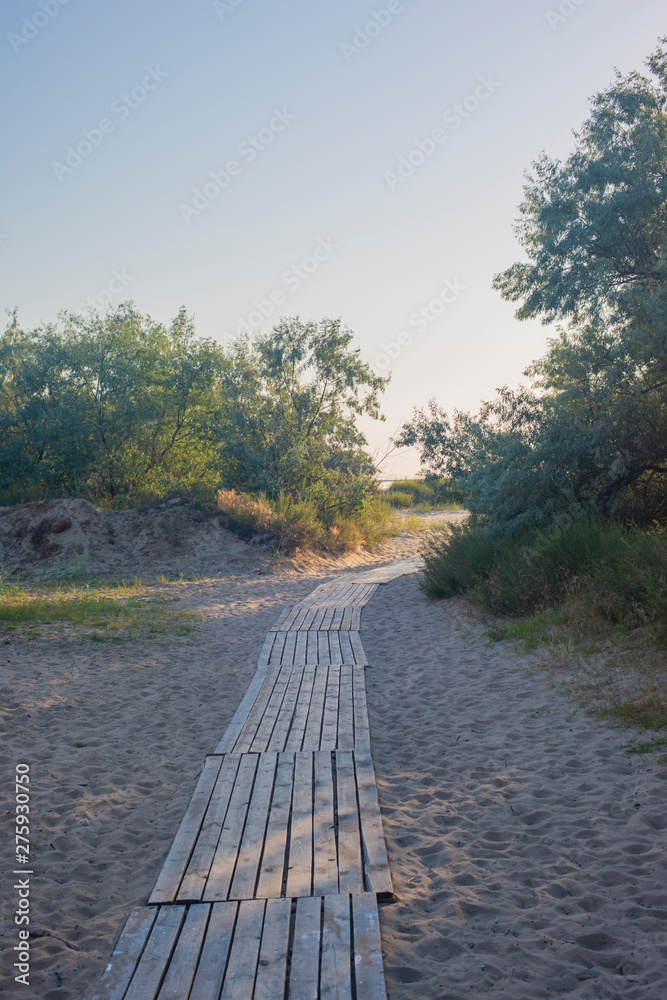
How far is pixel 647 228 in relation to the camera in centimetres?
911

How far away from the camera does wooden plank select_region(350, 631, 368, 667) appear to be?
740 cm

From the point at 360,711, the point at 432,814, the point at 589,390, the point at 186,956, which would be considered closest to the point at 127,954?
the point at 186,956

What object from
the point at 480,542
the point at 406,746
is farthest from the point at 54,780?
the point at 480,542

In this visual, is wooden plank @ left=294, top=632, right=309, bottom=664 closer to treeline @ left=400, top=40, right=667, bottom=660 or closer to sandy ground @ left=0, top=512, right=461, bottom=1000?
sandy ground @ left=0, top=512, right=461, bottom=1000

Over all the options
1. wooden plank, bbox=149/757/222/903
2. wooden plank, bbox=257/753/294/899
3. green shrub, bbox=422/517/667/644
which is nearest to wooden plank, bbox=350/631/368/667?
green shrub, bbox=422/517/667/644

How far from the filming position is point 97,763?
15.3ft

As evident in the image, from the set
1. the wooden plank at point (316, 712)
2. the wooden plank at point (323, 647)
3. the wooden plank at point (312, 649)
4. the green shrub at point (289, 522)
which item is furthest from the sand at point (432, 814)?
the green shrub at point (289, 522)

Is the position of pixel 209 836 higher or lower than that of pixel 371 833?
higher

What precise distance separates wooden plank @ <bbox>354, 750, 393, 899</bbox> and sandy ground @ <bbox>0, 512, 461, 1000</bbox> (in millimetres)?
1076

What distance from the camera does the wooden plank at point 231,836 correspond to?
305 centimetres

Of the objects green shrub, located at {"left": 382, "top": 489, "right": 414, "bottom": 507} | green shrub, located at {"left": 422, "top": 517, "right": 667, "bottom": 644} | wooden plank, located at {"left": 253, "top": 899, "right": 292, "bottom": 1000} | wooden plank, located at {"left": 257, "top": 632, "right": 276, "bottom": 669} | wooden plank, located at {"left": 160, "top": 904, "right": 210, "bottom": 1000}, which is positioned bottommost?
wooden plank, located at {"left": 253, "top": 899, "right": 292, "bottom": 1000}

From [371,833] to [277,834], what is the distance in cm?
51

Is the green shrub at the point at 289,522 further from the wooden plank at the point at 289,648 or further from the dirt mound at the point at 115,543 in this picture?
the wooden plank at the point at 289,648

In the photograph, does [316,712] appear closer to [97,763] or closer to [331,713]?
[331,713]
